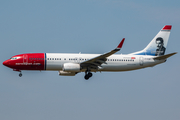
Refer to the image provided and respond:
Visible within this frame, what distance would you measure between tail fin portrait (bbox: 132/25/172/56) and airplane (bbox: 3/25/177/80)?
5.46 ft

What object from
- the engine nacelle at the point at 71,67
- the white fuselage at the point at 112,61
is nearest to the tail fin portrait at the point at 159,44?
the white fuselage at the point at 112,61

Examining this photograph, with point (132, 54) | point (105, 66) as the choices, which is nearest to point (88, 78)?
point (105, 66)

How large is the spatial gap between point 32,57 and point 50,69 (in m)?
3.34

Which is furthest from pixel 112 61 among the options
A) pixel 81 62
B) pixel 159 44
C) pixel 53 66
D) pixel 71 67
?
pixel 159 44

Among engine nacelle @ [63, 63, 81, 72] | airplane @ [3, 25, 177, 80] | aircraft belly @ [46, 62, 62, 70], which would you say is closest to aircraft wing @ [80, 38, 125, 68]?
airplane @ [3, 25, 177, 80]

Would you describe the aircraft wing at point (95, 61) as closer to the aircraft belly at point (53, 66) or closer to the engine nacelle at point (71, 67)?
the engine nacelle at point (71, 67)

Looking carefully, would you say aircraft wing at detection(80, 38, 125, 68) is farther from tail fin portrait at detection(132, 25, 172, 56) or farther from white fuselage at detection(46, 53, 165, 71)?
tail fin portrait at detection(132, 25, 172, 56)

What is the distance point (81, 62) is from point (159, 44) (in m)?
15.4

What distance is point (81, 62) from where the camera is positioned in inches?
2402

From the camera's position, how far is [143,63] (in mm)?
63656

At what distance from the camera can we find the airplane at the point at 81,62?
6022 cm

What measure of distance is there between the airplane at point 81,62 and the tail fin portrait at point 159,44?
167 centimetres

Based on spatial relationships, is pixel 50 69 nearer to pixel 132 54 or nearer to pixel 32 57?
pixel 32 57

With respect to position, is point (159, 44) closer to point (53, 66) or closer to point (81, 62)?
point (81, 62)
